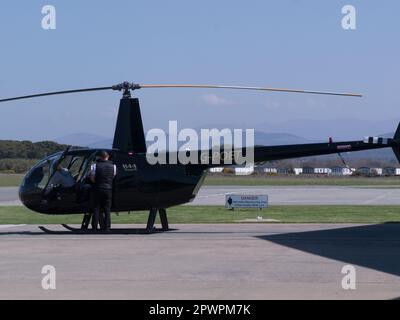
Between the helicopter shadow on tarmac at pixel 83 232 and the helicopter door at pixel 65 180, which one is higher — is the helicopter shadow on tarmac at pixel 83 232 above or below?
below

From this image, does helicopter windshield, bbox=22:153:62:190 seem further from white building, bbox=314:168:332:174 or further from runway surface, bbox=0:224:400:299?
white building, bbox=314:168:332:174

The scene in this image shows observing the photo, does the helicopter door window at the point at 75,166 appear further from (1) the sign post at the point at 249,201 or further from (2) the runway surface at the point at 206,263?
(1) the sign post at the point at 249,201

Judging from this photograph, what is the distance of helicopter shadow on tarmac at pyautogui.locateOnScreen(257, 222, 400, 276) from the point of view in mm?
12578

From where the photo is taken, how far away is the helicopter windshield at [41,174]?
18516 millimetres

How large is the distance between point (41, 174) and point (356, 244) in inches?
296

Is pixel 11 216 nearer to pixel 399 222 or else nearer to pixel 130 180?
pixel 130 180

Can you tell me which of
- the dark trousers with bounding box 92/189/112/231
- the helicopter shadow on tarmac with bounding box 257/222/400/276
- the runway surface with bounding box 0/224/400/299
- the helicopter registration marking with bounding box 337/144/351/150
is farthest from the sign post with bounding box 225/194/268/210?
the dark trousers with bounding box 92/189/112/231

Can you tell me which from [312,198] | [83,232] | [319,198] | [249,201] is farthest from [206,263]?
[319,198]

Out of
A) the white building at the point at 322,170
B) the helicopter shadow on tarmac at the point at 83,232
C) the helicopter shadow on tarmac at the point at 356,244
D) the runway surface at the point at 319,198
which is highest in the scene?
the helicopter shadow on tarmac at the point at 356,244

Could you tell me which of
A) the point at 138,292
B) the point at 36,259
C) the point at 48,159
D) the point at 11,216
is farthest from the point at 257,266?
the point at 11,216

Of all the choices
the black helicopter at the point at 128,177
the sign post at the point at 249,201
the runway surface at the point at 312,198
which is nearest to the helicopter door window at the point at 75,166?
the black helicopter at the point at 128,177

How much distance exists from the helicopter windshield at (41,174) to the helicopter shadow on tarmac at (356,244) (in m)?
5.14

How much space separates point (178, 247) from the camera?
49.9ft
